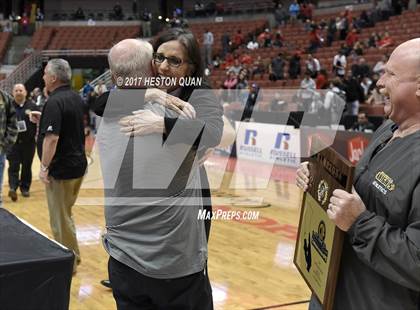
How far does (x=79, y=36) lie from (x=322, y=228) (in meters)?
26.4

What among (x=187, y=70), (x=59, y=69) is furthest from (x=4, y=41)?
(x=187, y=70)

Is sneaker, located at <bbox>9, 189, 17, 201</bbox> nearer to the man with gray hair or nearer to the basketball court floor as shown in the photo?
the basketball court floor

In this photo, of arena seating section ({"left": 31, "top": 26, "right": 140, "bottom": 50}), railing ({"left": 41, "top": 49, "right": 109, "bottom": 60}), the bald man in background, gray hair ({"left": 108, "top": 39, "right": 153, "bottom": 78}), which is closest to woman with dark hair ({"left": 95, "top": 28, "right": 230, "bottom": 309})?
gray hair ({"left": 108, "top": 39, "right": 153, "bottom": 78})

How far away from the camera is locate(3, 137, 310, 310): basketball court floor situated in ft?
13.3

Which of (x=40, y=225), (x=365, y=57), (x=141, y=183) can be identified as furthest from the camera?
(x=365, y=57)

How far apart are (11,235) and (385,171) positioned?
53.1 inches

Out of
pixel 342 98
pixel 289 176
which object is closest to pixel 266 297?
pixel 289 176

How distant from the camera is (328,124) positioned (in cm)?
1023

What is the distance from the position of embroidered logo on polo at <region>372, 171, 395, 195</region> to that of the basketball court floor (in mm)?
2457

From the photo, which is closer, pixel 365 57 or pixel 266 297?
pixel 266 297

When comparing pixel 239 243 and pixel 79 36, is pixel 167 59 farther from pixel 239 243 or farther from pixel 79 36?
pixel 79 36

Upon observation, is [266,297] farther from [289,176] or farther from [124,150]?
[289,176]

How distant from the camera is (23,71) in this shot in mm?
22812

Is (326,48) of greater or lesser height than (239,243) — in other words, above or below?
above
